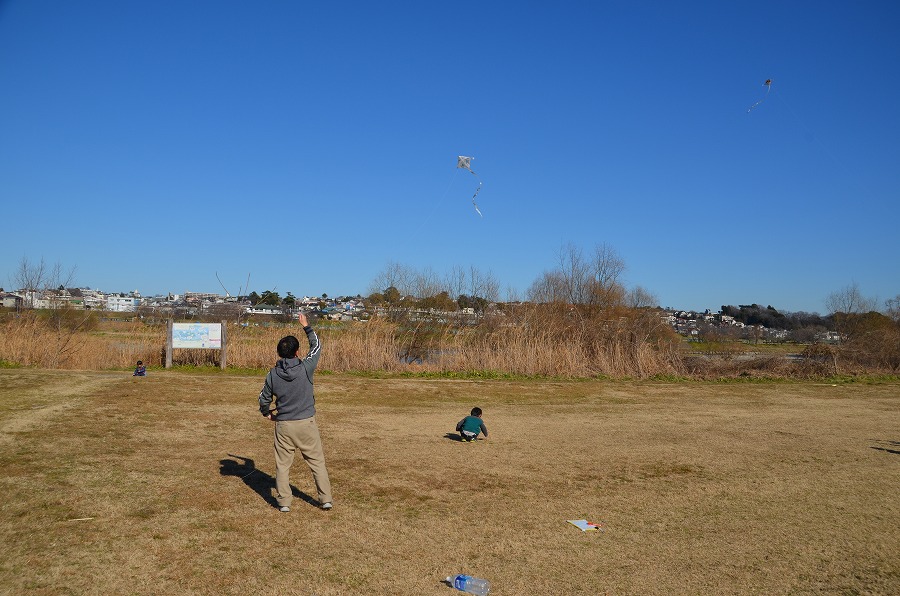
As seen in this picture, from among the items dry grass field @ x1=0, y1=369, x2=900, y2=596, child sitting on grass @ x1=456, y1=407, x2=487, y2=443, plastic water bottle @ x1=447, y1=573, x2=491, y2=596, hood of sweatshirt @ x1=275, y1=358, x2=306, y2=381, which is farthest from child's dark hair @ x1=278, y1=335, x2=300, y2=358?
child sitting on grass @ x1=456, y1=407, x2=487, y2=443

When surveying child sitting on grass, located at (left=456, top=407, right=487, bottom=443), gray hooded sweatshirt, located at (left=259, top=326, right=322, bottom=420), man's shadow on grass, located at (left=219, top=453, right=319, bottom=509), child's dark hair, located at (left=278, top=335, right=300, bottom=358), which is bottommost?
man's shadow on grass, located at (left=219, top=453, right=319, bottom=509)

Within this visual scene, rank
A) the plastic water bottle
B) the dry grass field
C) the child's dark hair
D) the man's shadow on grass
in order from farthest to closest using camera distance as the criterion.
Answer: the man's shadow on grass
the child's dark hair
the dry grass field
the plastic water bottle

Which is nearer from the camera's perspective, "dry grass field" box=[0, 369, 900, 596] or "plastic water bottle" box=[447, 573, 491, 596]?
"plastic water bottle" box=[447, 573, 491, 596]

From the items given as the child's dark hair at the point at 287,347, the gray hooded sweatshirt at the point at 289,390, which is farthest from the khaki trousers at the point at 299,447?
the child's dark hair at the point at 287,347

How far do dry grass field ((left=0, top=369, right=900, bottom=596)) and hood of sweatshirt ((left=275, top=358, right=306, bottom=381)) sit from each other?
146 centimetres

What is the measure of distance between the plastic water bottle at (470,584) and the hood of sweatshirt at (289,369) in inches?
112

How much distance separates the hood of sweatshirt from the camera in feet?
23.8

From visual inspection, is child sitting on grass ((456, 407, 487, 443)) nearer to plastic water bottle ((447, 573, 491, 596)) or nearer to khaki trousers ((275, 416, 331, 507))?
khaki trousers ((275, 416, 331, 507))

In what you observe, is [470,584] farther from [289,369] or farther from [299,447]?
[289,369]

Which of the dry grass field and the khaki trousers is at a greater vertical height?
the khaki trousers

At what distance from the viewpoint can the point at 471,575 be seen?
562cm

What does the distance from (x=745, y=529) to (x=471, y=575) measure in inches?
128

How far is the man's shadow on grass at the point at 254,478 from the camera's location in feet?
25.3

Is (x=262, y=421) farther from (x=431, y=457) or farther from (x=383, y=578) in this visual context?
(x=383, y=578)
